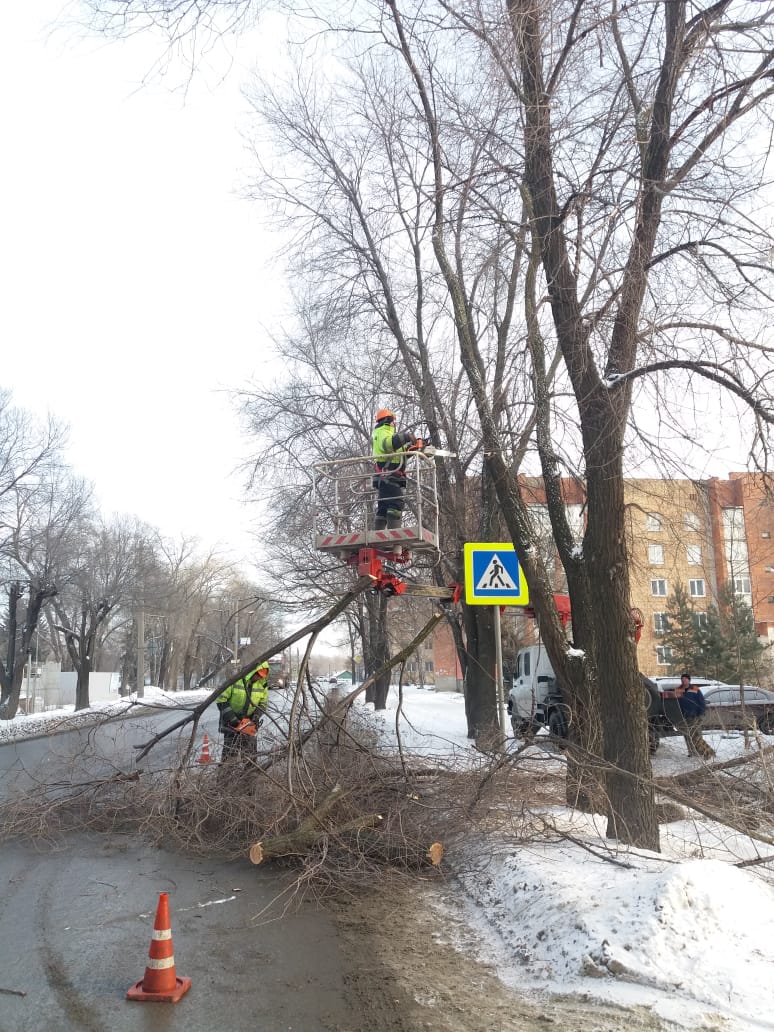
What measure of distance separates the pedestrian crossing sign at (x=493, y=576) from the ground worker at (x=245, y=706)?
261 cm

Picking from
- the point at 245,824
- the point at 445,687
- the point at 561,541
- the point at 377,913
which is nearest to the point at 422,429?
the point at 561,541

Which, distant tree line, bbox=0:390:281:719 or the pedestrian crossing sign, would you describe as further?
distant tree line, bbox=0:390:281:719

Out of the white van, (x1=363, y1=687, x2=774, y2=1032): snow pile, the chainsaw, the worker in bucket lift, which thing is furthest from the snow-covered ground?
the white van

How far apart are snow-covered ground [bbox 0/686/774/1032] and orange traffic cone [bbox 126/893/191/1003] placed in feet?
6.32

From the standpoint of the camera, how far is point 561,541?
9000mm

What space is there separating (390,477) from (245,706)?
3373 mm

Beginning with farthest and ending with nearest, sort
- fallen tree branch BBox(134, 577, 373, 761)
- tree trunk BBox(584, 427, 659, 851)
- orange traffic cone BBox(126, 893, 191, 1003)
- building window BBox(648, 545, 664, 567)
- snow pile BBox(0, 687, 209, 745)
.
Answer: building window BBox(648, 545, 664, 567)
snow pile BBox(0, 687, 209, 745)
fallen tree branch BBox(134, 577, 373, 761)
tree trunk BBox(584, 427, 659, 851)
orange traffic cone BBox(126, 893, 191, 1003)

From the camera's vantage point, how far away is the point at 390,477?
1088cm

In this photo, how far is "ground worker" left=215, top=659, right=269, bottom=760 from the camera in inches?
396

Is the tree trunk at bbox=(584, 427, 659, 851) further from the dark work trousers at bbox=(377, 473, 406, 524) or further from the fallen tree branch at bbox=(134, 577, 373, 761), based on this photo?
the dark work trousers at bbox=(377, 473, 406, 524)

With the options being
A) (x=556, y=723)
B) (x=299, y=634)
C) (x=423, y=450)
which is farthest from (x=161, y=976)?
(x=556, y=723)

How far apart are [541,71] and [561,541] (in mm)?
4610

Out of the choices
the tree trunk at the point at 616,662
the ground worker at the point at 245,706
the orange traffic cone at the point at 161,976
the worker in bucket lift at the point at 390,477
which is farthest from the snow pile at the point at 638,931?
the worker in bucket lift at the point at 390,477

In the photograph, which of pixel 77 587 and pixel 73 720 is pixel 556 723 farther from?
pixel 77 587
